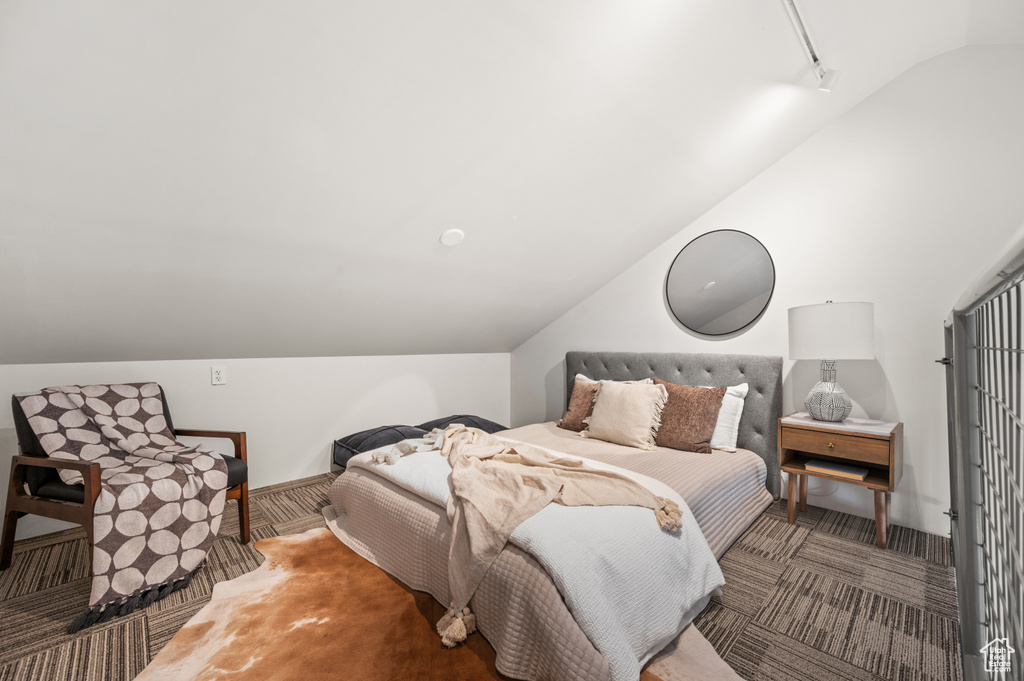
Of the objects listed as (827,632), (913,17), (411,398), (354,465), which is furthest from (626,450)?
(913,17)

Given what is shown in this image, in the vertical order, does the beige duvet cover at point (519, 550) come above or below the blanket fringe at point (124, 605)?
above

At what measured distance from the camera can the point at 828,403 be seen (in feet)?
8.41

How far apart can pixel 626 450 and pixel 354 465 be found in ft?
5.18

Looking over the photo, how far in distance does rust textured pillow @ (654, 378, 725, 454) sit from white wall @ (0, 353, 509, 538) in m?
2.16

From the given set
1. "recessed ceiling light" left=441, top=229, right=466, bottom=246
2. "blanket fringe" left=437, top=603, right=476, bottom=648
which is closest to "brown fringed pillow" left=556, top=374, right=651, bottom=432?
"recessed ceiling light" left=441, top=229, right=466, bottom=246

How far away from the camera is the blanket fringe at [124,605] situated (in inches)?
70.1

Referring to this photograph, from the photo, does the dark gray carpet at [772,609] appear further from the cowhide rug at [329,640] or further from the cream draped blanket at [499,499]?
the cream draped blanket at [499,499]

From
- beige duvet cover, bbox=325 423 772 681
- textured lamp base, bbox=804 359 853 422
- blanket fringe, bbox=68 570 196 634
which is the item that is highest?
textured lamp base, bbox=804 359 853 422

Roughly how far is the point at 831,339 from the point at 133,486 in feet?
11.1

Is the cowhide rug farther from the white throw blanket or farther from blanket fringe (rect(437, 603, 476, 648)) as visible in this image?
the white throw blanket

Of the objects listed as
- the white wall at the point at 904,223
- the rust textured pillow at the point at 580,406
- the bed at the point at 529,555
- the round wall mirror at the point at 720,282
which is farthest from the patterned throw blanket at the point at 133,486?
the white wall at the point at 904,223

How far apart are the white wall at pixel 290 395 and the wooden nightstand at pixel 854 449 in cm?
280

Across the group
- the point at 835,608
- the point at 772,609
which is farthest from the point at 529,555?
the point at 835,608

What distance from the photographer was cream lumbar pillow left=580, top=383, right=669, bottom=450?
9.55ft
